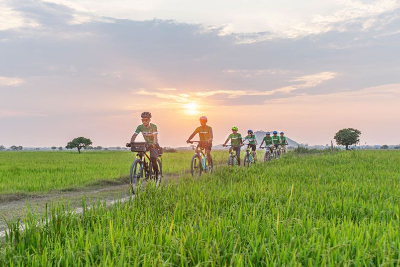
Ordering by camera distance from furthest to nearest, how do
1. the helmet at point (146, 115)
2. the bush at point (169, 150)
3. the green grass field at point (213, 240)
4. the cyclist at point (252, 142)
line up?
the bush at point (169, 150)
the cyclist at point (252, 142)
the helmet at point (146, 115)
the green grass field at point (213, 240)

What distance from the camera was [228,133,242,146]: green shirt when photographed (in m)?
16.7

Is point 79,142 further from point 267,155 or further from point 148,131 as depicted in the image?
point 148,131

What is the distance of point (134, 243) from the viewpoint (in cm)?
411

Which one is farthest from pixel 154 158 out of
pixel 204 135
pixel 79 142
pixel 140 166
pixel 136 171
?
pixel 79 142

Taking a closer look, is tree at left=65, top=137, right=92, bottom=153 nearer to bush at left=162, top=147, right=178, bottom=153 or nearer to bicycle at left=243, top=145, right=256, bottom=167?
bush at left=162, top=147, right=178, bottom=153

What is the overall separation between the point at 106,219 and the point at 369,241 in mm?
4004

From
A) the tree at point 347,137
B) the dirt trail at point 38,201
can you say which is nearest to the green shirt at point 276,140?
the dirt trail at point 38,201

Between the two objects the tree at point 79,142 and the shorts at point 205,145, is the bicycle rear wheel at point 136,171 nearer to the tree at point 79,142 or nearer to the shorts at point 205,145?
the shorts at point 205,145

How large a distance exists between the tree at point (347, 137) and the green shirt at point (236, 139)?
108768 millimetres

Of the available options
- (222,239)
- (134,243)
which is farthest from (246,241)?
(134,243)

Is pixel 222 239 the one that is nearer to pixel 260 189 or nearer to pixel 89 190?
pixel 260 189

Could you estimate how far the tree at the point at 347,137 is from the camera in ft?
371

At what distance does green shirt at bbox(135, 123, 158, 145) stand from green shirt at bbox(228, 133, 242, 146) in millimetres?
6751

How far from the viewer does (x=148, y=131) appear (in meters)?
10.7
